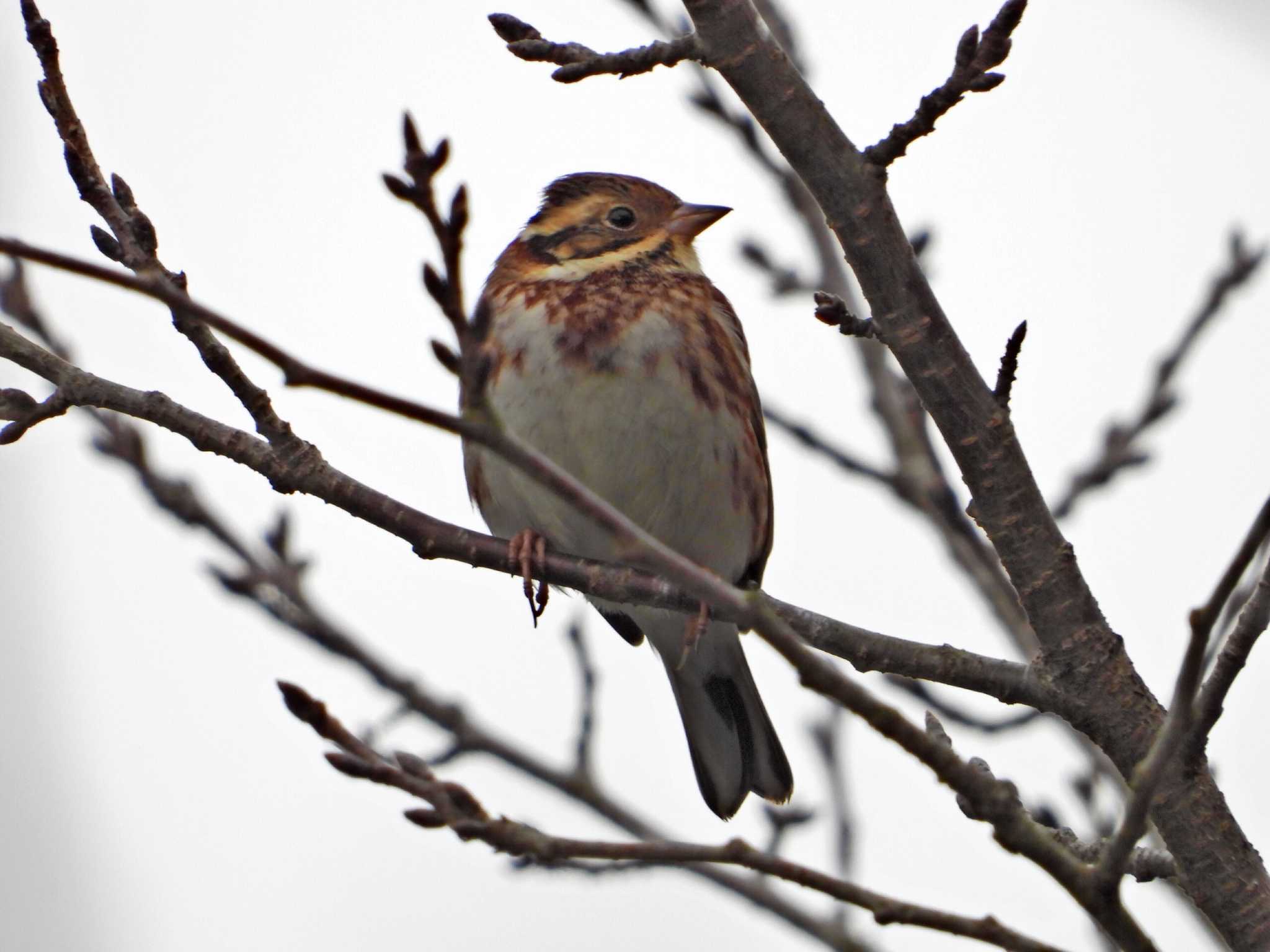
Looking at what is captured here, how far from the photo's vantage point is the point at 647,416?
17.7 ft

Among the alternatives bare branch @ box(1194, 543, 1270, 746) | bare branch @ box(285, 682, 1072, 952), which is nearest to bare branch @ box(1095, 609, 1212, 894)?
bare branch @ box(285, 682, 1072, 952)

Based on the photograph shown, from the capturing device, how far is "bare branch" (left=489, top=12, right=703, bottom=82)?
330cm

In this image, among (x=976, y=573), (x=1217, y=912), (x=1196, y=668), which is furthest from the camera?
(x=976, y=573)

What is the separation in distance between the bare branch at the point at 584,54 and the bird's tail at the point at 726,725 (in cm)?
306

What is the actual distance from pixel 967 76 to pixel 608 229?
3155mm

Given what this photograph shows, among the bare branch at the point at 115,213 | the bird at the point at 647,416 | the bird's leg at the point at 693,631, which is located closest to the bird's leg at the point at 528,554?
Answer: the bird at the point at 647,416

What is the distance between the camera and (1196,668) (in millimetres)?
2393

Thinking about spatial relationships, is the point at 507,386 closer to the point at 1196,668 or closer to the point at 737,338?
the point at 737,338

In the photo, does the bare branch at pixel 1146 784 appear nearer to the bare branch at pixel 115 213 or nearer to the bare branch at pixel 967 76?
the bare branch at pixel 967 76

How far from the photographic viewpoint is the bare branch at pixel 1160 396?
19.0 feet

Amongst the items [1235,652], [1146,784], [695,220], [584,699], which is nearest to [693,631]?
[584,699]

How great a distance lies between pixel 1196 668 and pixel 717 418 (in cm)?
330

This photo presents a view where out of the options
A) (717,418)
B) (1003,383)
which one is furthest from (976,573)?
(1003,383)

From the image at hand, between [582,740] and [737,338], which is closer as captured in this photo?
[582,740]
